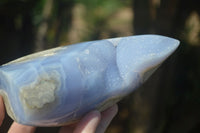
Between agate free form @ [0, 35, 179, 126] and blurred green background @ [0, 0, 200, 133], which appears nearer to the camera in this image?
agate free form @ [0, 35, 179, 126]

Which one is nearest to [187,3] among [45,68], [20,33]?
[20,33]

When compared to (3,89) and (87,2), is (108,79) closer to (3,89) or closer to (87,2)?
(3,89)

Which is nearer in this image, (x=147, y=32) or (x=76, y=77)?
(x=76, y=77)

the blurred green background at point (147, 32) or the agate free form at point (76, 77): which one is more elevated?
the agate free form at point (76, 77)

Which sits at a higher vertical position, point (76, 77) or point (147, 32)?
point (76, 77)

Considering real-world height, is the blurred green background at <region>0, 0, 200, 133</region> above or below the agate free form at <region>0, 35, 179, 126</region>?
below
